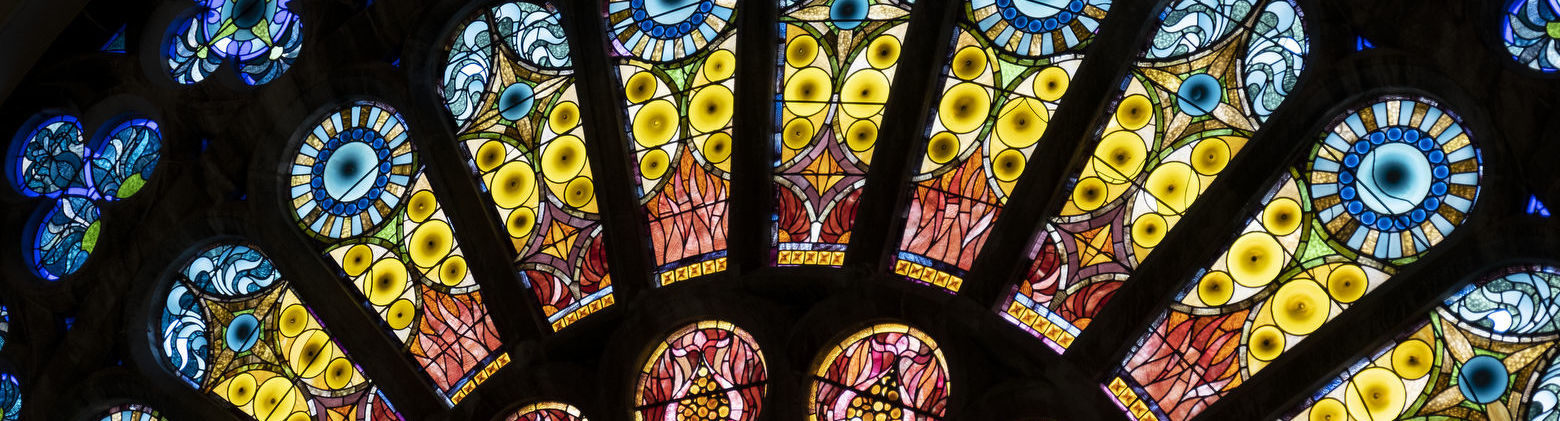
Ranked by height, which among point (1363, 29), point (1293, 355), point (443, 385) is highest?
point (1363, 29)

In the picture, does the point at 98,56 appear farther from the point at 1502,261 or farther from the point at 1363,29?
the point at 1502,261

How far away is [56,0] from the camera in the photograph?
475 inches

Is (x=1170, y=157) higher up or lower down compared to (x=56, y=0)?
lower down

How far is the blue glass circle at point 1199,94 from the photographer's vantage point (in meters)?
10.4

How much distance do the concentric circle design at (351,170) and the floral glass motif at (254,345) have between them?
47cm

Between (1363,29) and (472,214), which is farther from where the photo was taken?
(472,214)

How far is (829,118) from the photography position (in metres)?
11.1

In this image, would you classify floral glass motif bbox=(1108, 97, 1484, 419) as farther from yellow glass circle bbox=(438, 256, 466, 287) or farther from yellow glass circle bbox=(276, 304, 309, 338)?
yellow glass circle bbox=(276, 304, 309, 338)

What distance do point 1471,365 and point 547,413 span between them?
5.05 m

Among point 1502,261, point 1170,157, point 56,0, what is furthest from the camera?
point 56,0

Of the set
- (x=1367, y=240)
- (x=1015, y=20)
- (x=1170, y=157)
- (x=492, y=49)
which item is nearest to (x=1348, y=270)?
(x=1367, y=240)

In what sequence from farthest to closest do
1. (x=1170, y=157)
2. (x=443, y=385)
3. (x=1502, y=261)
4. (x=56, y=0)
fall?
(x=56, y=0), (x=443, y=385), (x=1170, y=157), (x=1502, y=261)

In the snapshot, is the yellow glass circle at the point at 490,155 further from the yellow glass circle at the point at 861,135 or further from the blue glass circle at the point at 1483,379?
the blue glass circle at the point at 1483,379

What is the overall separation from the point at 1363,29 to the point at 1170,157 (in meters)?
1.21
